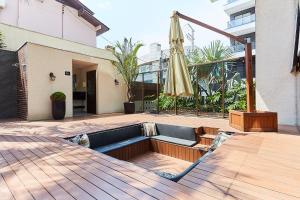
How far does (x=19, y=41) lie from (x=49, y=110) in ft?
12.3

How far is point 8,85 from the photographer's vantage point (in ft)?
23.9

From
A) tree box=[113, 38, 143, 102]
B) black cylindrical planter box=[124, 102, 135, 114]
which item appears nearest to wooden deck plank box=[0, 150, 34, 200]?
black cylindrical planter box=[124, 102, 135, 114]

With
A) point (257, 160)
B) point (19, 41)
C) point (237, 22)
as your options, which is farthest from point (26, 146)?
point (237, 22)

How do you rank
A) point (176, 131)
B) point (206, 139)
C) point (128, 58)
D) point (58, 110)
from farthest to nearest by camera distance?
point (128, 58)
point (58, 110)
point (176, 131)
point (206, 139)

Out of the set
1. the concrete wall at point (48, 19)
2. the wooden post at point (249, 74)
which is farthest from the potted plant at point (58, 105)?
the wooden post at point (249, 74)

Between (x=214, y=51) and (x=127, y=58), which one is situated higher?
(x=214, y=51)

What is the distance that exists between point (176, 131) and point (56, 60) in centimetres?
537

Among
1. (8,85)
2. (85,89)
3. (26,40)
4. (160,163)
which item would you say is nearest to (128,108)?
(85,89)

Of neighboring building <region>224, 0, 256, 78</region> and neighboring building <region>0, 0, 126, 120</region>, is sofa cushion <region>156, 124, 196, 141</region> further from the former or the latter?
neighboring building <region>224, 0, 256, 78</region>

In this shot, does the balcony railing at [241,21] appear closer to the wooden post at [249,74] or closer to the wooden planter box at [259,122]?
the wooden post at [249,74]

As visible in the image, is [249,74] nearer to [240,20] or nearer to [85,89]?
[85,89]

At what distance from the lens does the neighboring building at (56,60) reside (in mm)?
6754

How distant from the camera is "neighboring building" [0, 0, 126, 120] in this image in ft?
22.2

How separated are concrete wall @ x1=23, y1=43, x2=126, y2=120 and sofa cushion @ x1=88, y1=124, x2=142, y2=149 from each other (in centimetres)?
352
